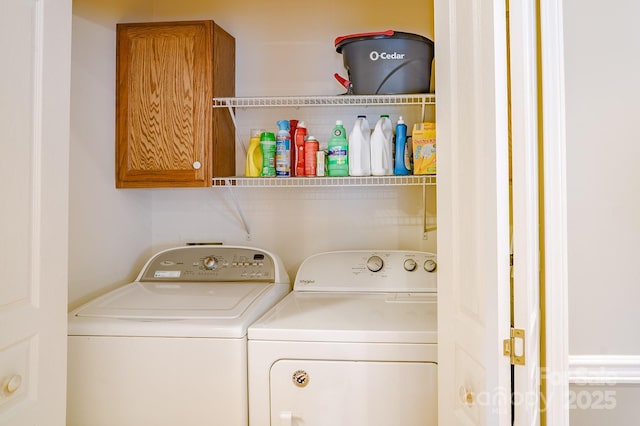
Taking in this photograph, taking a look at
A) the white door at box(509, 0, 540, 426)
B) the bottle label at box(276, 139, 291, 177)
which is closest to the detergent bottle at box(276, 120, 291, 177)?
the bottle label at box(276, 139, 291, 177)

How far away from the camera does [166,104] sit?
2322 mm

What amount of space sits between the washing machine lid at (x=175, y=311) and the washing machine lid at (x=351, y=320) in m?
0.08

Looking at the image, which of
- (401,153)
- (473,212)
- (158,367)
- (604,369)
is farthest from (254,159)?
(604,369)

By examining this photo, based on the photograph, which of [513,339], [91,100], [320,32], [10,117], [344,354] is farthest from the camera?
[320,32]

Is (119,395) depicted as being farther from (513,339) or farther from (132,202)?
(513,339)

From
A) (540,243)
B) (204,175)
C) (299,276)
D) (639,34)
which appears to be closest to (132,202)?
(204,175)

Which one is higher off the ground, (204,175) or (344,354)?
(204,175)

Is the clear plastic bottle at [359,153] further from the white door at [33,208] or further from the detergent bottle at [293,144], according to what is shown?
the white door at [33,208]

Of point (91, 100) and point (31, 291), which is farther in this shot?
point (91, 100)

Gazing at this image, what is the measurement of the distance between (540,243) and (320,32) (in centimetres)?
191

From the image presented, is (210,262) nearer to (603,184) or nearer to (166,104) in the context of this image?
(166,104)

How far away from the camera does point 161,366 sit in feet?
5.54

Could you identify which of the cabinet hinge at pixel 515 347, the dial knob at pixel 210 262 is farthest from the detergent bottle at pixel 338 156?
the cabinet hinge at pixel 515 347

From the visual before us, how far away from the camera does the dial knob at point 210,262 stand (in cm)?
244
